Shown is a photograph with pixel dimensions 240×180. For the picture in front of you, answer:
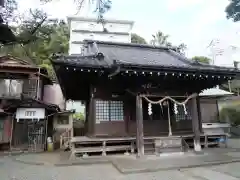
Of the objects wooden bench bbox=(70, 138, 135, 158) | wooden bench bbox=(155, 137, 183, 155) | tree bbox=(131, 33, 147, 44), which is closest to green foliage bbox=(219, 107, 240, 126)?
wooden bench bbox=(155, 137, 183, 155)

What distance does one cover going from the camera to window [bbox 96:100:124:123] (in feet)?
28.2

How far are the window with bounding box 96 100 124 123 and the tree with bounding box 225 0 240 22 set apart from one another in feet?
24.6

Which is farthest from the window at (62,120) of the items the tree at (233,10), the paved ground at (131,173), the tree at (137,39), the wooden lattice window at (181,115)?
the tree at (137,39)

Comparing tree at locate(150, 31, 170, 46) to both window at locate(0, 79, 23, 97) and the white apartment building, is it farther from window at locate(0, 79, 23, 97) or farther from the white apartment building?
window at locate(0, 79, 23, 97)

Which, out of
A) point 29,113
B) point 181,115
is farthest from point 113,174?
point 29,113

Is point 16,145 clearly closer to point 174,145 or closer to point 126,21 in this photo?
point 174,145

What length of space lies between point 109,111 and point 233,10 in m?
8.23

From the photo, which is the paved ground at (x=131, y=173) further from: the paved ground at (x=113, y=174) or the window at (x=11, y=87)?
the window at (x=11, y=87)

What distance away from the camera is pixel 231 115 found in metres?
16.9

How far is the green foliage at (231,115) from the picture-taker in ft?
54.9

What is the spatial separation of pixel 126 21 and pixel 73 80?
95.4ft

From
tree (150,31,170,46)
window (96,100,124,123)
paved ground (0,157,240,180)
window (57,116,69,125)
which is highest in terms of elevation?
tree (150,31,170,46)

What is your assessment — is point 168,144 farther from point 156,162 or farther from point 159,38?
A: point 159,38

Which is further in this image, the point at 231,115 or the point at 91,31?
the point at 91,31
